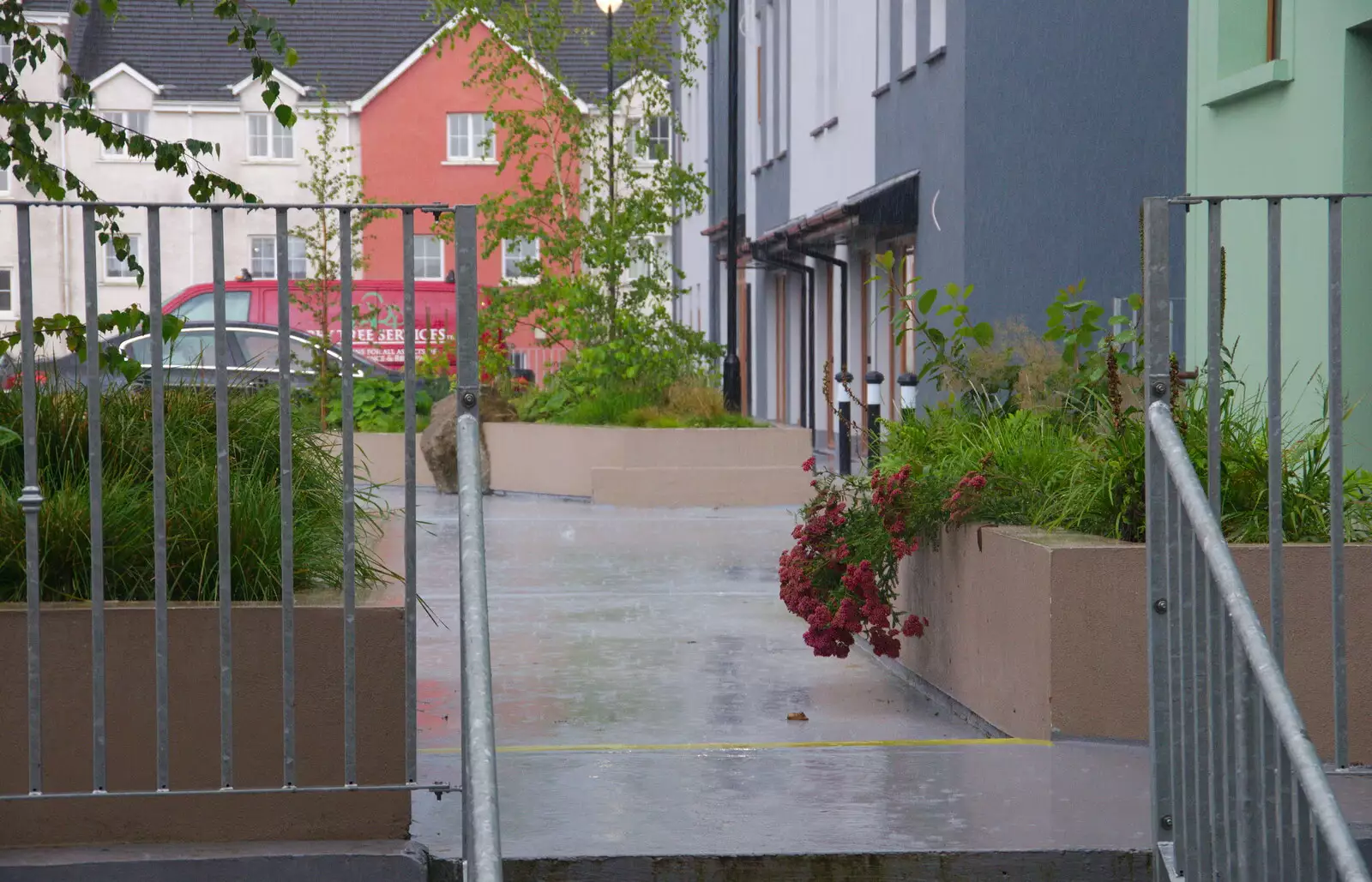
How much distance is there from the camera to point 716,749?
5.43 m

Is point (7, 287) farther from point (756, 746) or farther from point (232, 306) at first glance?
point (756, 746)

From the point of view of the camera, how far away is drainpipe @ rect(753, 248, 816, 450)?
2380 centimetres

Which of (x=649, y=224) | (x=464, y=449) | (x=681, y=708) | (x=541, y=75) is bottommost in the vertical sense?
(x=681, y=708)

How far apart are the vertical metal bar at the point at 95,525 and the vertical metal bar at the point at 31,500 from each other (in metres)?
0.12

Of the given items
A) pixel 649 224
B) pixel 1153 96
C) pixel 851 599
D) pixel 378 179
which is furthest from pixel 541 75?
pixel 378 179

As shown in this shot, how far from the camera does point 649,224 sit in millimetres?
18797

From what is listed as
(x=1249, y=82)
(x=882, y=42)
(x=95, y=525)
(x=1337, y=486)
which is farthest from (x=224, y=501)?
(x=882, y=42)

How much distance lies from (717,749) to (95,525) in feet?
6.64

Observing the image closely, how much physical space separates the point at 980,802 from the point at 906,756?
0.55m

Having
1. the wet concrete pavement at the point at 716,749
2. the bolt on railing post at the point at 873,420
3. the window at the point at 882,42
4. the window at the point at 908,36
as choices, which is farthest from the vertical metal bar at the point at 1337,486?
the window at the point at 882,42

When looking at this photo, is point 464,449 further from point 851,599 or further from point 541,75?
point 541,75

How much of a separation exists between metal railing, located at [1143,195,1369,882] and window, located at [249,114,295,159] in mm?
41183

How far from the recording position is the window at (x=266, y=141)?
43.7 m

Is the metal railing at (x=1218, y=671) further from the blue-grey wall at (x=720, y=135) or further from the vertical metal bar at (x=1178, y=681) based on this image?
the blue-grey wall at (x=720, y=135)
